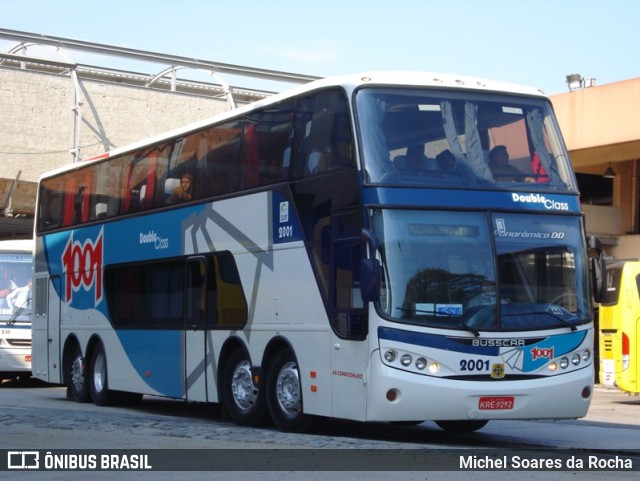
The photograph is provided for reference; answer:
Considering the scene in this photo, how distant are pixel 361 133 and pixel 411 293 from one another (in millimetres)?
1812

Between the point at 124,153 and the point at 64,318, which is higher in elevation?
the point at 124,153

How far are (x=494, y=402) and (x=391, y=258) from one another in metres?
1.83

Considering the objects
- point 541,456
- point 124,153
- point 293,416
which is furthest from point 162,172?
point 541,456

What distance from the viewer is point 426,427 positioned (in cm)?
1667

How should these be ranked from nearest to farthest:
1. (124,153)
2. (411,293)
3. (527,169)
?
(411,293)
(527,169)
(124,153)

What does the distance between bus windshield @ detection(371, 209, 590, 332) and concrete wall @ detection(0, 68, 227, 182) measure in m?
23.7

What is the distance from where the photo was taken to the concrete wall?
34.7 metres

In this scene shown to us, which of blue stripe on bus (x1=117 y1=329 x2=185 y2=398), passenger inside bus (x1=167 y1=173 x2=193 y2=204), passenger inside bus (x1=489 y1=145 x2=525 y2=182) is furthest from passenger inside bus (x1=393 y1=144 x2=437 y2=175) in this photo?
blue stripe on bus (x1=117 y1=329 x2=185 y2=398)

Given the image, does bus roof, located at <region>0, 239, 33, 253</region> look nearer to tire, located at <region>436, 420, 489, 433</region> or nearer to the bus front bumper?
tire, located at <region>436, 420, 489, 433</region>

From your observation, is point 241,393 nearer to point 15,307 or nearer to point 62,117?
point 15,307

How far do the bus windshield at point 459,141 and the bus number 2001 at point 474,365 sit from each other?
74.7 inches

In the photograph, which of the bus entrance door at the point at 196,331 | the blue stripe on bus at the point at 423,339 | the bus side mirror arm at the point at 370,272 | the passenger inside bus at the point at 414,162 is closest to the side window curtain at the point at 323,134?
the passenger inside bus at the point at 414,162

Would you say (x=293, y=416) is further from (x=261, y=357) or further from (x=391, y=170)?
(x=391, y=170)

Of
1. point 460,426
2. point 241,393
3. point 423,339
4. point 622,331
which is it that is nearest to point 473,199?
point 423,339
